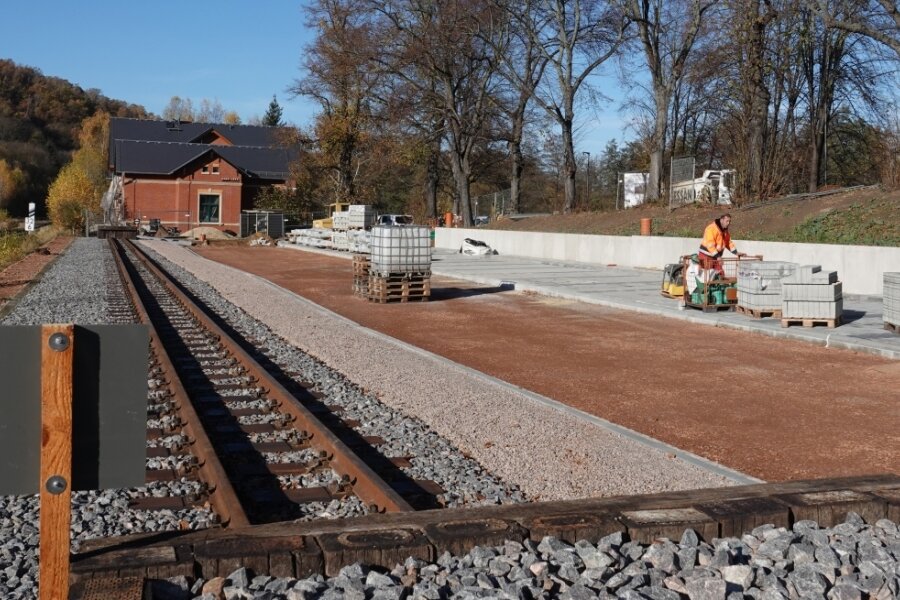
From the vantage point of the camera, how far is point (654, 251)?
34.4 meters

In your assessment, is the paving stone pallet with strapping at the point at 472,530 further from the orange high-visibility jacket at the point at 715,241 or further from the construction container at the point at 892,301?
the orange high-visibility jacket at the point at 715,241

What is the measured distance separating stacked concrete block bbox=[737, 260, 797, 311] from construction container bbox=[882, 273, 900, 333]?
195 cm

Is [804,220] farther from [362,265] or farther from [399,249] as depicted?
[362,265]

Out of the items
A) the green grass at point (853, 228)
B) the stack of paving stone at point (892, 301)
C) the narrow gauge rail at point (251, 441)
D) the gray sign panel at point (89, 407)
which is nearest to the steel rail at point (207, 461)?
the narrow gauge rail at point (251, 441)

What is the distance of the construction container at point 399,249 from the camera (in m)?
22.8

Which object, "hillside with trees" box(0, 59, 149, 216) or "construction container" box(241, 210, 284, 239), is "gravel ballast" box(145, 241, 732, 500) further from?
"hillside with trees" box(0, 59, 149, 216)

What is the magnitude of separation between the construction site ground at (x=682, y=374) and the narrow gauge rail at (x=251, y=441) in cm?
326

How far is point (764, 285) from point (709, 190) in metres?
23.6

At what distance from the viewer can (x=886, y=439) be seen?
9492 millimetres

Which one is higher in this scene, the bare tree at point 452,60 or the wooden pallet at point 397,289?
the bare tree at point 452,60

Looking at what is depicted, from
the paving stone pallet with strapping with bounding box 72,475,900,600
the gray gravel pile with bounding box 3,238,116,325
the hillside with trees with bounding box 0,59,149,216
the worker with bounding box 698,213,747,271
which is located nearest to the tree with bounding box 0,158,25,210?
the hillside with trees with bounding box 0,59,149,216

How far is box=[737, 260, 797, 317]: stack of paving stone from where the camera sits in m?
18.2

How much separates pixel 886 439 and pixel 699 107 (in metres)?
51.5

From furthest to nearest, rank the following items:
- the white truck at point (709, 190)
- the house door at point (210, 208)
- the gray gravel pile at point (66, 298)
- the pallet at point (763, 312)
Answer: the house door at point (210, 208)
the white truck at point (709, 190)
the pallet at point (763, 312)
the gray gravel pile at point (66, 298)
